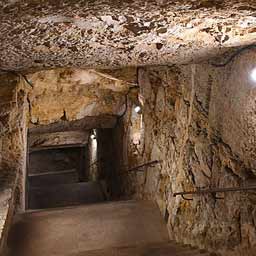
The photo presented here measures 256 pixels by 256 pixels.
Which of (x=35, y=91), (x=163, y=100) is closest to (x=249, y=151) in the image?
(x=163, y=100)

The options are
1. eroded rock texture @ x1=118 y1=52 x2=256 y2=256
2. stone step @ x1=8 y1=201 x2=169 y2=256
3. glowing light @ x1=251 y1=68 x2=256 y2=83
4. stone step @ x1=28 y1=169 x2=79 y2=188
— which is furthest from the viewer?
stone step @ x1=28 y1=169 x2=79 y2=188

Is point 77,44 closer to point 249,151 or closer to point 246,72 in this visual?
point 246,72

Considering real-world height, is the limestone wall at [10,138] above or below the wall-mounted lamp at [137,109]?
below

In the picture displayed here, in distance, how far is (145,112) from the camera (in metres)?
5.22

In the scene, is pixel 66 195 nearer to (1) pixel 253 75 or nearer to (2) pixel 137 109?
(2) pixel 137 109

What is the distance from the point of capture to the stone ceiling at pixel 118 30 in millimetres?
1630

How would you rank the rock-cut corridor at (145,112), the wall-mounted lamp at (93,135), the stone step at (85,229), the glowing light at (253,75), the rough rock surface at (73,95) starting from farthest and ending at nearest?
the wall-mounted lamp at (93,135) < the rough rock surface at (73,95) < the stone step at (85,229) < the glowing light at (253,75) < the rock-cut corridor at (145,112)

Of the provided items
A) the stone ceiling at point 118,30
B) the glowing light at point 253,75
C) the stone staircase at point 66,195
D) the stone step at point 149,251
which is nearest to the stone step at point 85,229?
the stone step at point 149,251

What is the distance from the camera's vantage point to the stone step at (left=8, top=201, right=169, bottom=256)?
396 cm

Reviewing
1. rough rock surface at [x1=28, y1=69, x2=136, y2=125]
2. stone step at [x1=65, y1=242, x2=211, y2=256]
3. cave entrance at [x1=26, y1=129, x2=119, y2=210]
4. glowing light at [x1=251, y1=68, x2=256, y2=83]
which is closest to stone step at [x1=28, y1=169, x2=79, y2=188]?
cave entrance at [x1=26, y1=129, x2=119, y2=210]

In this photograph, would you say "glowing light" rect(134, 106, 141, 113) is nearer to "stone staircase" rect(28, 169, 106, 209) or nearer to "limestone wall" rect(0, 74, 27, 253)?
"limestone wall" rect(0, 74, 27, 253)

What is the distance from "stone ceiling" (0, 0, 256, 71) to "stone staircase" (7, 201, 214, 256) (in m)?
1.91

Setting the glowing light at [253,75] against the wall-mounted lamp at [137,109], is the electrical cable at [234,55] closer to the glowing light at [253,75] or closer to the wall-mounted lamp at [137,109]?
the glowing light at [253,75]

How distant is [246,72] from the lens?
2424 millimetres
